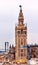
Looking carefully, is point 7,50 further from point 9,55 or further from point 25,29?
point 25,29

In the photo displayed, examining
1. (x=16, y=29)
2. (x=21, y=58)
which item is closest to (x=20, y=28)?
(x=16, y=29)

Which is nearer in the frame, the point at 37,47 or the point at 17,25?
the point at 17,25

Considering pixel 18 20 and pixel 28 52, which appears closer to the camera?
pixel 18 20

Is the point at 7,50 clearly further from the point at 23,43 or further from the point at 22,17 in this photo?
the point at 22,17

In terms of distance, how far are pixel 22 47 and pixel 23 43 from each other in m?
0.26

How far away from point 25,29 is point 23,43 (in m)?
0.50

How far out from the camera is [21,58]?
932cm

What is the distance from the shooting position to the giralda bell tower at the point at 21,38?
31.1 ft

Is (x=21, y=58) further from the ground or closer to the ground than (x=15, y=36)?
closer to the ground

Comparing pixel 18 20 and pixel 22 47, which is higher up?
pixel 18 20

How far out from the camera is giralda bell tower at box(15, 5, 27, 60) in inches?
373

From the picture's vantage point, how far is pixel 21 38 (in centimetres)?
978

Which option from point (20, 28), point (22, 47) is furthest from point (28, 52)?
point (20, 28)

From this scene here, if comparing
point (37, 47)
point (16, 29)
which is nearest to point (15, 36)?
point (16, 29)
